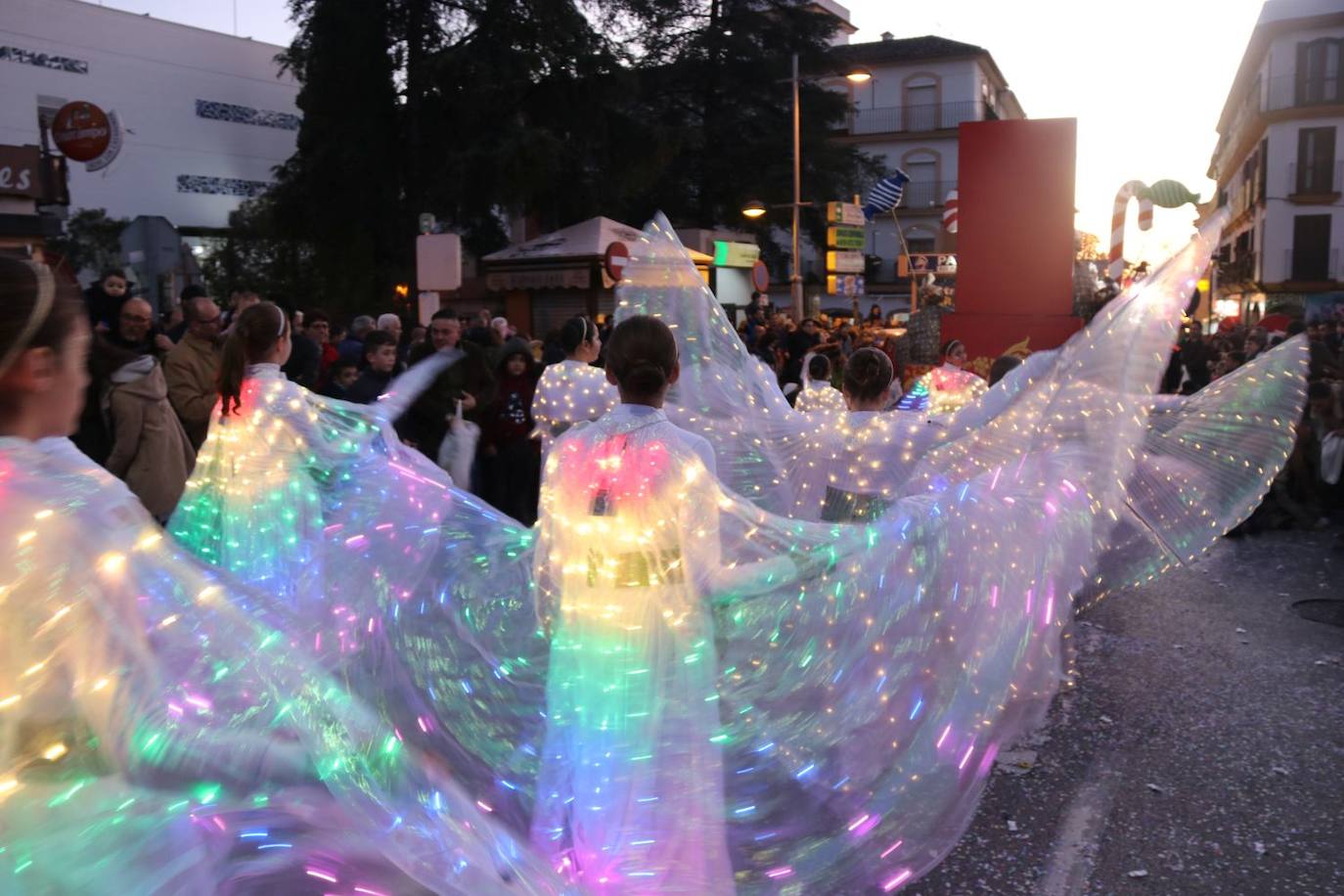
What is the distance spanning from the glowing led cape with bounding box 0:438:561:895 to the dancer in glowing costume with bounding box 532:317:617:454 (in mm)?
4086

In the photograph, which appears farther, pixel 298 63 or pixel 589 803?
pixel 298 63

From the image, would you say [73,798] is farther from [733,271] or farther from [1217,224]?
[733,271]

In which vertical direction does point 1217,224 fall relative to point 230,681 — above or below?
above

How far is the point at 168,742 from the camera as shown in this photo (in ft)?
5.49

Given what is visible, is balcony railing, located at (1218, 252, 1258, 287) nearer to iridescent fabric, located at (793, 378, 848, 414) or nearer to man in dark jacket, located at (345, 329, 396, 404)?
iridescent fabric, located at (793, 378, 848, 414)

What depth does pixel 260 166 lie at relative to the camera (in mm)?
37875

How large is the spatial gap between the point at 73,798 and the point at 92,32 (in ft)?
118

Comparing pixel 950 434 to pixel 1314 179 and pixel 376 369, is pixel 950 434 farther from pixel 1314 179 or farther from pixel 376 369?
pixel 1314 179

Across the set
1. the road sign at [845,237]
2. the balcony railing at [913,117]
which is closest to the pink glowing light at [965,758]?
the road sign at [845,237]

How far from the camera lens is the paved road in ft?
11.2

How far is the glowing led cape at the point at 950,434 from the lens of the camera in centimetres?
414

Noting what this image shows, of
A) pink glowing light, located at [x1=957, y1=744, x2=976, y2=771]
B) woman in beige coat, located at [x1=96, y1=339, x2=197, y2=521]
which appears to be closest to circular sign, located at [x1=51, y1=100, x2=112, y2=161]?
woman in beige coat, located at [x1=96, y1=339, x2=197, y2=521]

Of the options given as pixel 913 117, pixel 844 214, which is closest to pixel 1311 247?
pixel 913 117

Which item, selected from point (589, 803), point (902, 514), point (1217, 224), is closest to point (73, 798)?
point (589, 803)
